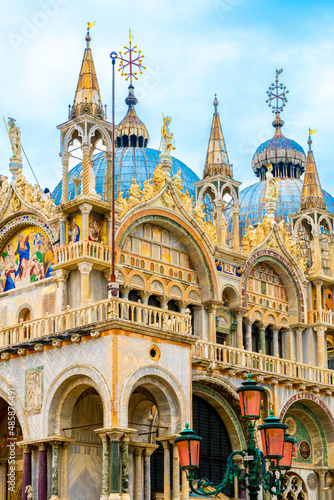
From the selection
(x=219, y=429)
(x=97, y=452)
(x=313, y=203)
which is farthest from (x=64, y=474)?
(x=313, y=203)

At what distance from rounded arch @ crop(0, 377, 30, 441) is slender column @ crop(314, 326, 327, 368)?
14297mm

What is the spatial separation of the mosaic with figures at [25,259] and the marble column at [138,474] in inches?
280

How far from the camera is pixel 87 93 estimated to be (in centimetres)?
3262

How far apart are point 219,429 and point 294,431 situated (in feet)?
14.0

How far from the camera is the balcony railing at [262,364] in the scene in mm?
31969

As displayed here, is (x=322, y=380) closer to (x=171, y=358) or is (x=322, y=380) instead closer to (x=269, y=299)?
(x=269, y=299)

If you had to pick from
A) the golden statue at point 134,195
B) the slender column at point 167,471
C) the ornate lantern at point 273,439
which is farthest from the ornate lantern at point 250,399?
the golden statue at point 134,195

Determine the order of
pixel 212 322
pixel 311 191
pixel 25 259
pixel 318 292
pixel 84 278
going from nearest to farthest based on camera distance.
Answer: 1. pixel 84 278
2. pixel 25 259
3. pixel 212 322
4. pixel 318 292
5. pixel 311 191

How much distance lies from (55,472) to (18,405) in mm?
2658

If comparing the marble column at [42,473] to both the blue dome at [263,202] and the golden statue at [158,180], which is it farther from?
the blue dome at [263,202]

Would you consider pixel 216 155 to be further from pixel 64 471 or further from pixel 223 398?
pixel 64 471

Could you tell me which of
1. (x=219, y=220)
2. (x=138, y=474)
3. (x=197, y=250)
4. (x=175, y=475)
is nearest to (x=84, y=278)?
(x=197, y=250)

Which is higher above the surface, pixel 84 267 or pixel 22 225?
pixel 22 225

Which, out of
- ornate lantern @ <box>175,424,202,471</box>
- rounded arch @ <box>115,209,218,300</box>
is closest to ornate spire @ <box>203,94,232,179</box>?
rounded arch @ <box>115,209,218,300</box>
